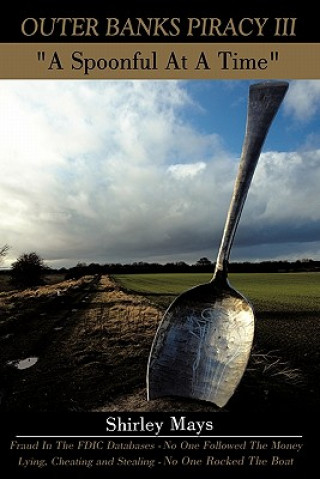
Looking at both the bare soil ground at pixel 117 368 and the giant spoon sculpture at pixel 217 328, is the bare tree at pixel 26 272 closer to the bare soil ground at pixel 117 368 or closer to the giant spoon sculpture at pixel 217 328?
the bare soil ground at pixel 117 368

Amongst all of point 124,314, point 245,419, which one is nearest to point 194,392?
point 245,419

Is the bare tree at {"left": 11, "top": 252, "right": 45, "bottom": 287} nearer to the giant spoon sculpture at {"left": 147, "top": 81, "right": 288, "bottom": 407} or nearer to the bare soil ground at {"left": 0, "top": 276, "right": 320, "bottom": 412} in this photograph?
the bare soil ground at {"left": 0, "top": 276, "right": 320, "bottom": 412}

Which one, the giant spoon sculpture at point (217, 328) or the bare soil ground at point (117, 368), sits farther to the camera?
the bare soil ground at point (117, 368)

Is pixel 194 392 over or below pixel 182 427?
over

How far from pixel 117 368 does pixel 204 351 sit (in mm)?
3247

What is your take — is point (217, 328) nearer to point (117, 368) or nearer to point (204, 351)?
point (204, 351)

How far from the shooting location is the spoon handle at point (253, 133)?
5.61 meters

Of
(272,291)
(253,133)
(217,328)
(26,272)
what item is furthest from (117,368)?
(26,272)

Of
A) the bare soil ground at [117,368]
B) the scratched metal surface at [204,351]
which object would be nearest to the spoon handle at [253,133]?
the scratched metal surface at [204,351]

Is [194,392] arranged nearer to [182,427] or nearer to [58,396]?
[182,427]

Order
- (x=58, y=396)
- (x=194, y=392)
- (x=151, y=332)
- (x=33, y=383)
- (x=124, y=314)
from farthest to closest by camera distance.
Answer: (x=124, y=314) < (x=151, y=332) < (x=33, y=383) < (x=58, y=396) < (x=194, y=392)

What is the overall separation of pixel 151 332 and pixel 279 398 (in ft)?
19.7

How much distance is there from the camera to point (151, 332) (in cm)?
1159

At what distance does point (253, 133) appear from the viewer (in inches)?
221
